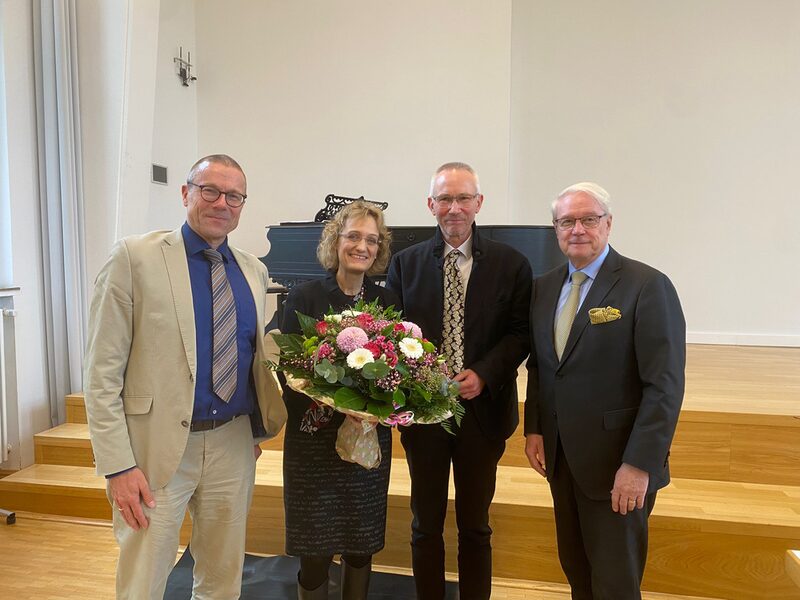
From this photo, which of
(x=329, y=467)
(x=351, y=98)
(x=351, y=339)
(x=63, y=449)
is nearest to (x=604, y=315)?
(x=351, y=339)

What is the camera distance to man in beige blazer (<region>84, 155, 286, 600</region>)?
1542 millimetres

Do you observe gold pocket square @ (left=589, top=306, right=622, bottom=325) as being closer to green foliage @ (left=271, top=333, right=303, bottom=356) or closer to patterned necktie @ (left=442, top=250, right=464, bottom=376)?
patterned necktie @ (left=442, top=250, right=464, bottom=376)

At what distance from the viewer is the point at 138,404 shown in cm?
156

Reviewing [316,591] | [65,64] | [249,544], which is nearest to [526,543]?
[316,591]

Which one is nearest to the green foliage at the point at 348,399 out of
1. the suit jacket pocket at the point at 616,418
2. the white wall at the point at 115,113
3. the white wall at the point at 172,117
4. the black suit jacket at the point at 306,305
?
the black suit jacket at the point at 306,305

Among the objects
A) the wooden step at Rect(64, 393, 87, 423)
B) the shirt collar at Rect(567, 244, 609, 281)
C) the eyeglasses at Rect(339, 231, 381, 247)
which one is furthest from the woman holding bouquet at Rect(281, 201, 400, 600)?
the wooden step at Rect(64, 393, 87, 423)

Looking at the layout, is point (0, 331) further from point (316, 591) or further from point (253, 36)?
point (253, 36)

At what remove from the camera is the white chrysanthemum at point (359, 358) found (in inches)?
56.7

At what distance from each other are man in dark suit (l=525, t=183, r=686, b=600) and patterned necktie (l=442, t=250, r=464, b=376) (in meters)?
0.33

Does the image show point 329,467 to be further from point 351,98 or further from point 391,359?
point 351,98

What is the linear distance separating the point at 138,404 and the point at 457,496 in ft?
3.86

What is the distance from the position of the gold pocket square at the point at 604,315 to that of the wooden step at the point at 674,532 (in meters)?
1.34

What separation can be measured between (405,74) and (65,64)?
3135 millimetres

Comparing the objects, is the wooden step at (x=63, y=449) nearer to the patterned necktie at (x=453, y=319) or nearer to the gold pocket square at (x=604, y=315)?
the patterned necktie at (x=453, y=319)
